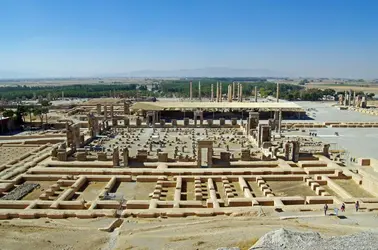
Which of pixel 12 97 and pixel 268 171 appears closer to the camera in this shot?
pixel 268 171

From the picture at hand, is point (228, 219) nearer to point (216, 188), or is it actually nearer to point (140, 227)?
point (140, 227)

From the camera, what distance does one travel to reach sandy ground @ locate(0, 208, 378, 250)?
1363 centimetres

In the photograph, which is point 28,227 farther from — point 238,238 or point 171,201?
point 238,238

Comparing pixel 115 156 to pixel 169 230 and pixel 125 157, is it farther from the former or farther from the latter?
pixel 169 230

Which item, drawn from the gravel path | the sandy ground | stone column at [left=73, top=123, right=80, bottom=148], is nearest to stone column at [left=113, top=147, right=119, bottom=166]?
stone column at [left=73, top=123, right=80, bottom=148]

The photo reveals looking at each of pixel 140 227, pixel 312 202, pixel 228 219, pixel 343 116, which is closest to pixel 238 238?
pixel 228 219

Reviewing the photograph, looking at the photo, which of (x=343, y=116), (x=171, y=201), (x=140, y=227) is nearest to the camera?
(x=140, y=227)

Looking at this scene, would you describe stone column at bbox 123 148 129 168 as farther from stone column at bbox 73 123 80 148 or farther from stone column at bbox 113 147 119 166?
stone column at bbox 73 123 80 148

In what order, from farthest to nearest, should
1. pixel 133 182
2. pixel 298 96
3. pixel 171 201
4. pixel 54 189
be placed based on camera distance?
1. pixel 298 96
2. pixel 133 182
3. pixel 54 189
4. pixel 171 201

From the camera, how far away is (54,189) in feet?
68.7

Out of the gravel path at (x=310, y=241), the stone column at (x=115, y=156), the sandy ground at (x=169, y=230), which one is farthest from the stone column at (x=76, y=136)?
the gravel path at (x=310, y=241)

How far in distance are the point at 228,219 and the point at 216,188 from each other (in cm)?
592

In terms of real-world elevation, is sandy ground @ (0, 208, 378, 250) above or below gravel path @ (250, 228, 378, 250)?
below

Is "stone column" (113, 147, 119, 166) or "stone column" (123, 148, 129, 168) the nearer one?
"stone column" (113, 147, 119, 166)
